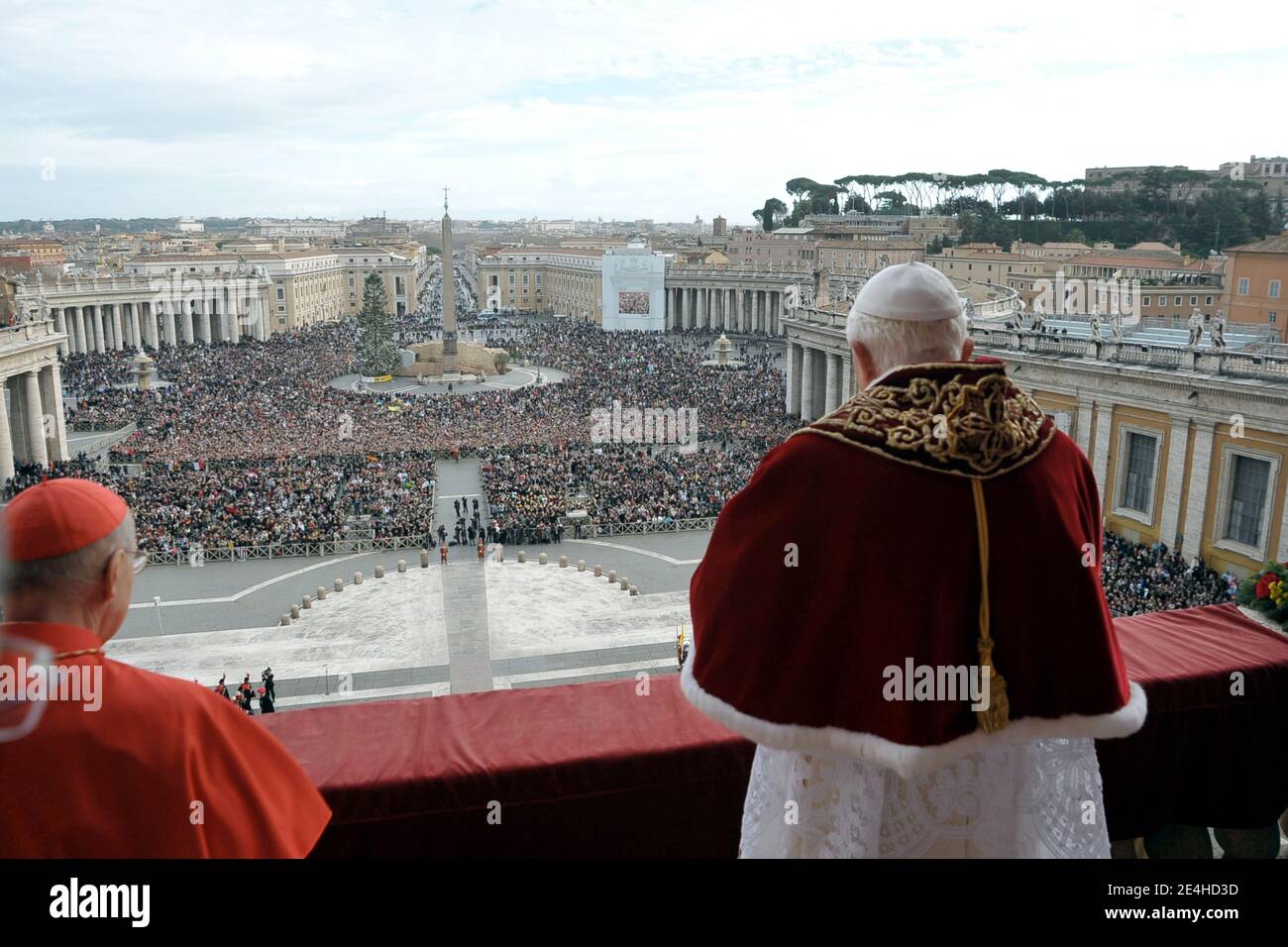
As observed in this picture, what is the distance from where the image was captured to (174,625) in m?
21.2

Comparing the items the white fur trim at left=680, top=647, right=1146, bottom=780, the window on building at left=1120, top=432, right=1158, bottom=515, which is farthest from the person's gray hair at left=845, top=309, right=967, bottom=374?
the window on building at left=1120, top=432, right=1158, bottom=515

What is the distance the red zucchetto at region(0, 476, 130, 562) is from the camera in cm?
213


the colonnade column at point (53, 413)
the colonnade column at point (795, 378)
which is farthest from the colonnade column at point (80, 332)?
the colonnade column at point (795, 378)

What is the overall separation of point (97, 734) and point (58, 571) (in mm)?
376

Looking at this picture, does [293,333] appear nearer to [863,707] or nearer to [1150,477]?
[1150,477]

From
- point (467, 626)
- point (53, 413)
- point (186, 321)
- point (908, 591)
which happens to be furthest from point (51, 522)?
point (186, 321)

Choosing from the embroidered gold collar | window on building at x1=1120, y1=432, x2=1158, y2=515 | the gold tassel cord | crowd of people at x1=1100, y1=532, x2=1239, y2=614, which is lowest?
crowd of people at x1=1100, y1=532, x2=1239, y2=614

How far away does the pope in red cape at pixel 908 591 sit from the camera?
8.18 feet

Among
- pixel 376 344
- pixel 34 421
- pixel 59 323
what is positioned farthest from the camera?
pixel 59 323

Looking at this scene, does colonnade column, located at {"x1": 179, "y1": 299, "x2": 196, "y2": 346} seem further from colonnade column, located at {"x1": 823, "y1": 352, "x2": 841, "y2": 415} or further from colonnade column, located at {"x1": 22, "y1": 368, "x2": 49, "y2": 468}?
colonnade column, located at {"x1": 823, "y1": 352, "x2": 841, "y2": 415}

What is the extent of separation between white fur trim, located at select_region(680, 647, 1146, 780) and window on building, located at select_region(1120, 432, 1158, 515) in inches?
950

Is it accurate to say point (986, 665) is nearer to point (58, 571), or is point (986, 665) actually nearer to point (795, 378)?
point (58, 571)

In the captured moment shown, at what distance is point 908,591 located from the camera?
8.23ft

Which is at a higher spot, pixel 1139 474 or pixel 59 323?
pixel 59 323
